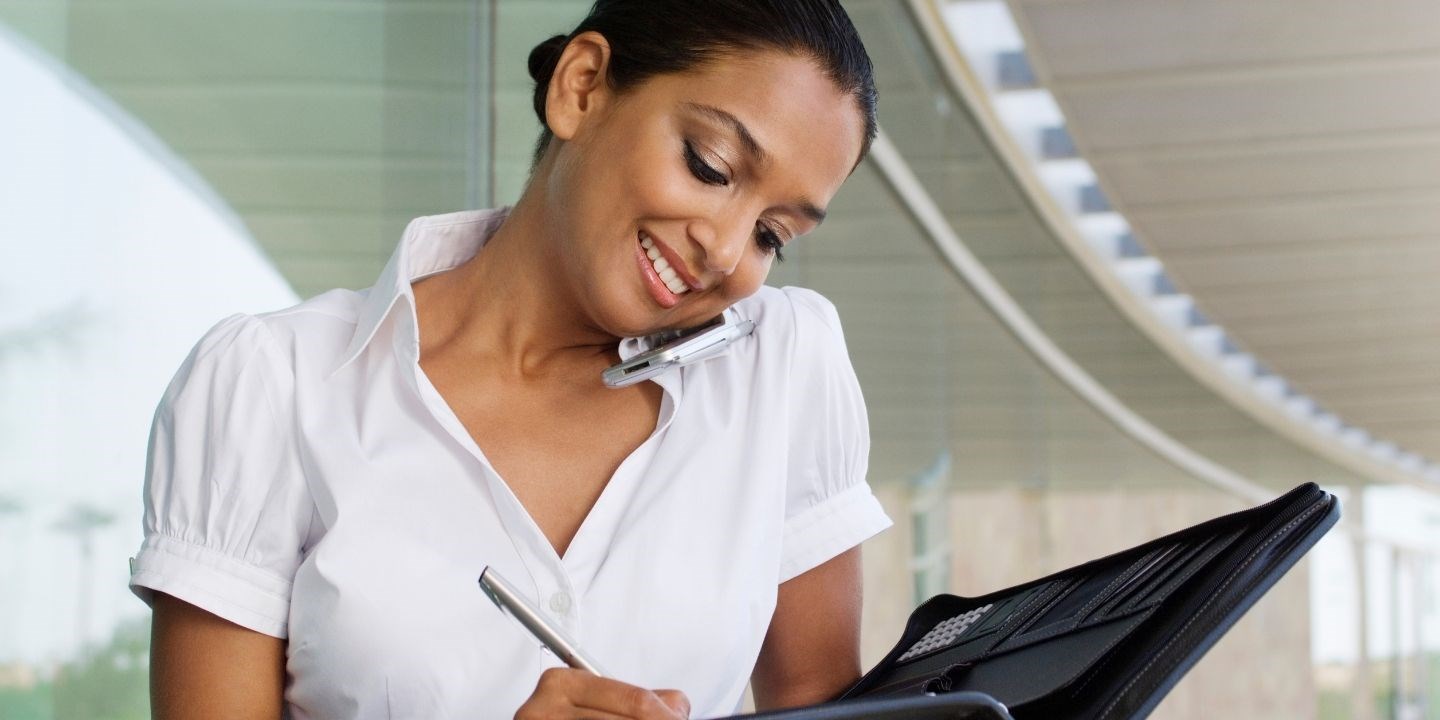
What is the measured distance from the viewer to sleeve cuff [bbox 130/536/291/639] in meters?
1.42

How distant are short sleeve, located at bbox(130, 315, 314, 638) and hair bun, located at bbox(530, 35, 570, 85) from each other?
42 cm

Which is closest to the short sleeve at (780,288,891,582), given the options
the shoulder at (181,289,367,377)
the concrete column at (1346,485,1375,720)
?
the shoulder at (181,289,367,377)

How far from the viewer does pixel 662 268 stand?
1.46 m

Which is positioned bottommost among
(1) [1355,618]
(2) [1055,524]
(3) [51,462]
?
(1) [1355,618]

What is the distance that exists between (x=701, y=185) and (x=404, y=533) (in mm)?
414

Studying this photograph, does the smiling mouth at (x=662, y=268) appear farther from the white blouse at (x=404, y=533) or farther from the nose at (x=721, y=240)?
the white blouse at (x=404, y=533)

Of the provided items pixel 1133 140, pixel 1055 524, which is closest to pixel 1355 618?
pixel 1055 524

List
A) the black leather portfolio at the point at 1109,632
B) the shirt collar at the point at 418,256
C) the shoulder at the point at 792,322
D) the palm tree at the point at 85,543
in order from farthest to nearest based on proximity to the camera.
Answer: the palm tree at the point at 85,543 < the shoulder at the point at 792,322 < the shirt collar at the point at 418,256 < the black leather portfolio at the point at 1109,632

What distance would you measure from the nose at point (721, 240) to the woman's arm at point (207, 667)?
1.71 ft

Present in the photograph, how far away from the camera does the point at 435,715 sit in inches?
55.9

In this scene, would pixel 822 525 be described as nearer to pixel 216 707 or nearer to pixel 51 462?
pixel 216 707

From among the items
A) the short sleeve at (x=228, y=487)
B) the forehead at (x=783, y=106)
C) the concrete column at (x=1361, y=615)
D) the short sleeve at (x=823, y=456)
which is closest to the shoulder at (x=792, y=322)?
the short sleeve at (x=823, y=456)

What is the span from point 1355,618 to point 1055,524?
42.3ft

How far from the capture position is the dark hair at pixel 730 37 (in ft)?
4.97
